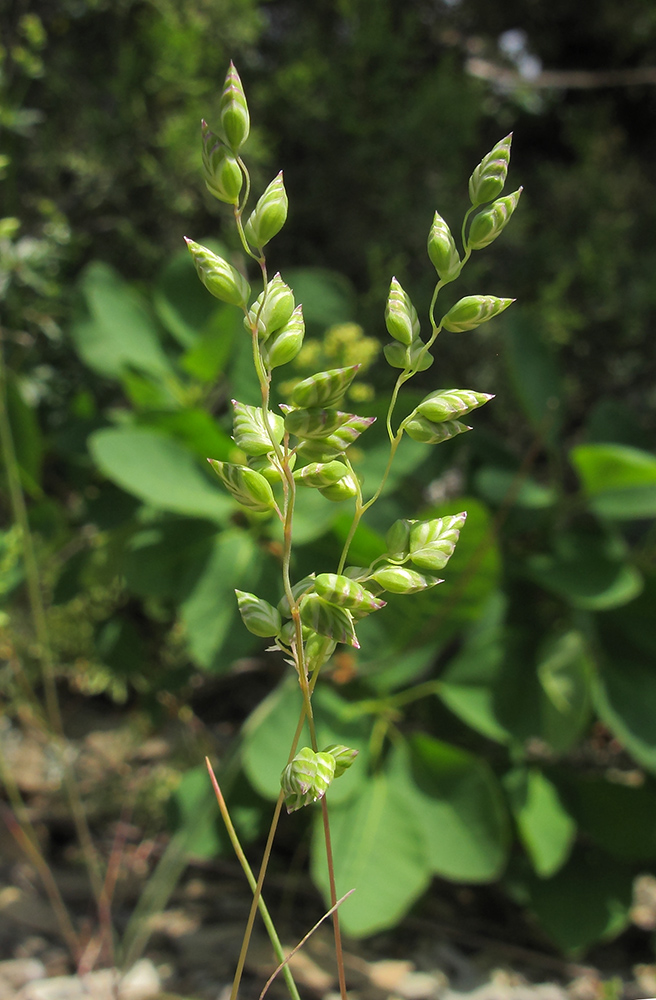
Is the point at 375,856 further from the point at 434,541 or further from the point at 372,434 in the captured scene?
the point at 434,541

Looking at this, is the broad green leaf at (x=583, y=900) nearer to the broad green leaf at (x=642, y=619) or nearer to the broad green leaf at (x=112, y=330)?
the broad green leaf at (x=642, y=619)

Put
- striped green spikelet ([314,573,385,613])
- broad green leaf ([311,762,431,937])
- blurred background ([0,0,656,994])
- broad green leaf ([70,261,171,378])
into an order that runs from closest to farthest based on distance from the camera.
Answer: striped green spikelet ([314,573,385,613])
broad green leaf ([311,762,431,937])
blurred background ([0,0,656,994])
broad green leaf ([70,261,171,378])

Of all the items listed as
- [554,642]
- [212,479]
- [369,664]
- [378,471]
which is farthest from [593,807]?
[212,479]

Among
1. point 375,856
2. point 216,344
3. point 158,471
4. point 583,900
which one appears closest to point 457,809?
point 375,856

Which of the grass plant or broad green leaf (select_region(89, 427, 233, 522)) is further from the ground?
the grass plant

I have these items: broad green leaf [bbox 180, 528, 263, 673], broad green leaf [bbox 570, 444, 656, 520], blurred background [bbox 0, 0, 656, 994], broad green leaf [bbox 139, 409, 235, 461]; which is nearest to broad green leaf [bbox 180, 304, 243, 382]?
blurred background [bbox 0, 0, 656, 994]

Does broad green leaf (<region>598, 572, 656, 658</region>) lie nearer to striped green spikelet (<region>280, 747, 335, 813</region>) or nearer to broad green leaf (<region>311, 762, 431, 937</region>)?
broad green leaf (<region>311, 762, 431, 937</region>)
